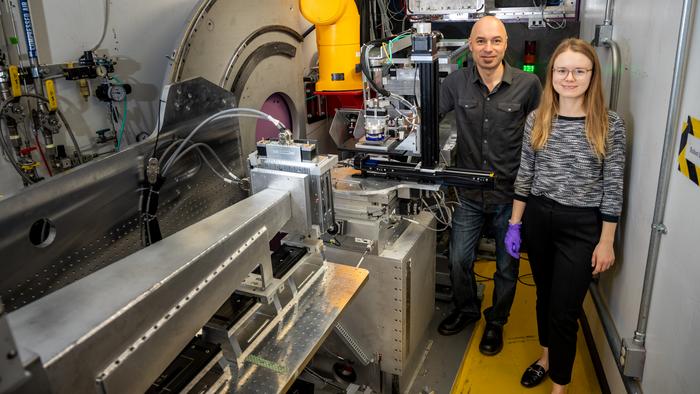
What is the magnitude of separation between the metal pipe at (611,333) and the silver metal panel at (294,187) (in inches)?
56.5

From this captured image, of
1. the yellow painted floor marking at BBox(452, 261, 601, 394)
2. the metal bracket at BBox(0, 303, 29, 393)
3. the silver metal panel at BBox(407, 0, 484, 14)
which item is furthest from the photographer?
the silver metal panel at BBox(407, 0, 484, 14)

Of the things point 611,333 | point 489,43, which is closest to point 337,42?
point 489,43

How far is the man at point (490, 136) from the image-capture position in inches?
97.4

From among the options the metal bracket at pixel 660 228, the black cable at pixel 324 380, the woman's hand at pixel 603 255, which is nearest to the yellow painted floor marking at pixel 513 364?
the black cable at pixel 324 380

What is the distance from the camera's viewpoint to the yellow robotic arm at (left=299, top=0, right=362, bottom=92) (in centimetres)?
268

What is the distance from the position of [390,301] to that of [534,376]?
2.85ft

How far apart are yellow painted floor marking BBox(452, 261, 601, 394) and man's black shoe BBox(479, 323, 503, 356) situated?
0.03m

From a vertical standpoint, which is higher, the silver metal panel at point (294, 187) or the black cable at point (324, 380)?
the silver metal panel at point (294, 187)

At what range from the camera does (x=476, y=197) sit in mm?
2639

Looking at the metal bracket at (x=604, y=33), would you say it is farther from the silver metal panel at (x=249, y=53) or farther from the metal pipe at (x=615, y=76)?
the silver metal panel at (x=249, y=53)

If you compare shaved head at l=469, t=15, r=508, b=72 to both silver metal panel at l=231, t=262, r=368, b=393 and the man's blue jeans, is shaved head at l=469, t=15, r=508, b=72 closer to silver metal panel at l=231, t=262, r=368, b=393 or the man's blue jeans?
→ the man's blue jeans

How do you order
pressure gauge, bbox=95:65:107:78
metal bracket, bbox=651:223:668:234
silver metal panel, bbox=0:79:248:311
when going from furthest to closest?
1. pressure gauge, bbox=95:65:107:78
2. metal bracket, bbox=651:223:668:234
3. silver metal panel, bbox=0:79:248:311

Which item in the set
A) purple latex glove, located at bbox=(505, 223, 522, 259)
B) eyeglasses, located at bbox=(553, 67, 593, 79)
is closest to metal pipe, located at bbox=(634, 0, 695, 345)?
eyeglasses, located at bbox=(553, 67, 593, 79)

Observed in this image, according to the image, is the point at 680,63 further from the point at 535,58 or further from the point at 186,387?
the point at 535,58
